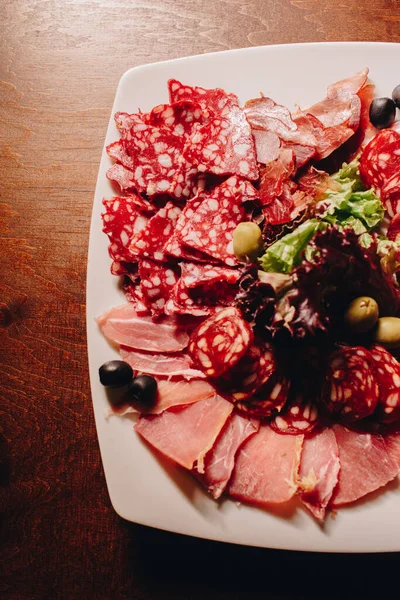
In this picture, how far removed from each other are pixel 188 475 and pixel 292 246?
66 centimetres

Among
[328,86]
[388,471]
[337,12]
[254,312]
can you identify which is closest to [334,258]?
[254,312]

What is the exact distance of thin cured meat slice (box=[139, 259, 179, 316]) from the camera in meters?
1.44

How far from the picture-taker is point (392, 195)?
4.59 ft

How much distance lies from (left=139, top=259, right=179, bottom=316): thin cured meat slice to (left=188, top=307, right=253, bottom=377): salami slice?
5.8 inches

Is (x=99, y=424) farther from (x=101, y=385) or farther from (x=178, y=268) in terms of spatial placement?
(x=178, y=268)

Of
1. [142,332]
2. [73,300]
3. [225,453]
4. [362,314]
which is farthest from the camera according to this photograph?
[73,300]

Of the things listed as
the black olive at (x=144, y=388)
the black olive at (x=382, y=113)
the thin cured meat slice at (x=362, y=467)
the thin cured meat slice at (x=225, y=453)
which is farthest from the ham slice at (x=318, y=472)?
the black olive at (x=382, y=113)

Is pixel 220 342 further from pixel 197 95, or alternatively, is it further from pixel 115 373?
pixel 197 95

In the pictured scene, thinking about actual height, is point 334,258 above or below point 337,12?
below

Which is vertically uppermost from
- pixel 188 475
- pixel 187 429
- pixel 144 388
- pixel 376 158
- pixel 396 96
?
pixel 396 96

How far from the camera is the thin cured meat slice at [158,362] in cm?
143

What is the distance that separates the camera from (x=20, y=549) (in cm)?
→ 158

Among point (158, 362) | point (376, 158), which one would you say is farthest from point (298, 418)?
point (376, 158)

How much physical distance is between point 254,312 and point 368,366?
31cm
